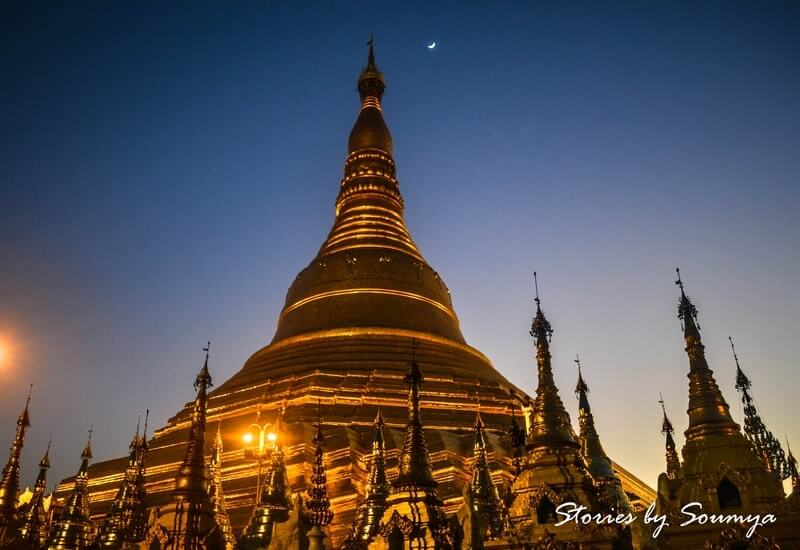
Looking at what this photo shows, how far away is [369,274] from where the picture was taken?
27234 millimetres

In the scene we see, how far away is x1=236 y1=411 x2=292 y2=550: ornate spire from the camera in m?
11.6

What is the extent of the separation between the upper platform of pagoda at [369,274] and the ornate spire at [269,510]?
11.9 metres

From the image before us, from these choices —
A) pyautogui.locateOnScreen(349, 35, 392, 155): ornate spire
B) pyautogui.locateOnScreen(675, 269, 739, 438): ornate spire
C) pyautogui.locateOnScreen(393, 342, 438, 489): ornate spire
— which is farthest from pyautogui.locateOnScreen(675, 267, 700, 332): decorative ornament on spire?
pyautogui.locateOnScreen(349, 35, 392, 155): ornate spire

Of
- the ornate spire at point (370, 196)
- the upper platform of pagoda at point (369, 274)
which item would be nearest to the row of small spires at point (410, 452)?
the upper platform of pagoda at point (369, 274)

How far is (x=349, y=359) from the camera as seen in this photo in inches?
895

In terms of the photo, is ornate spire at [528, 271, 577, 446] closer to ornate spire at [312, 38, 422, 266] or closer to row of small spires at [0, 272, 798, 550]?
row of small spires at [0, 272, 798, 550]

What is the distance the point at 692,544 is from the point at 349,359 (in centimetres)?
1372

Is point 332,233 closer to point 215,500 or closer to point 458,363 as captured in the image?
point 458,363

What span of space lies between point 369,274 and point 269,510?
15679 mm

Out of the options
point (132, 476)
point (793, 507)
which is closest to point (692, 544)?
point (793, 507)

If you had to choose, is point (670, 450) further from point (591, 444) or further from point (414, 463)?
point (414, 463)

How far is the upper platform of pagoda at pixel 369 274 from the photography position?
25828mm

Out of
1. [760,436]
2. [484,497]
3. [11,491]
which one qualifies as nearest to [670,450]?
[760,436]

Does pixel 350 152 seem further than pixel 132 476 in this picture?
Yes
